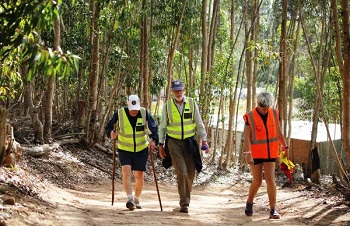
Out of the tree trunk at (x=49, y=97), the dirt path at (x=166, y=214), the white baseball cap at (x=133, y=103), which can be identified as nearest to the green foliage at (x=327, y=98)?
the tree trunk at (x=49, y=97)

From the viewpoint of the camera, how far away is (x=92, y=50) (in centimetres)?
1555

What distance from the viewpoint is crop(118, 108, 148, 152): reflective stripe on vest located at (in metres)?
8.56

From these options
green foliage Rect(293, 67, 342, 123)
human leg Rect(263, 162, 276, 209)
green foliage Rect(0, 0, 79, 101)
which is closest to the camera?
green foliage Rect(0, 0, 79, 101)

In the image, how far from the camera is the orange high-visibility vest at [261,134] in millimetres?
7898

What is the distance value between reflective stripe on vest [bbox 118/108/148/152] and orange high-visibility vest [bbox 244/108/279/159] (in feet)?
5.35

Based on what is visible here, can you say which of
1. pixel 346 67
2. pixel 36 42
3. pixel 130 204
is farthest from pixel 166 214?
pixel 36 42

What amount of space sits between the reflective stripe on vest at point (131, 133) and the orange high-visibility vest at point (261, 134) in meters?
1.63

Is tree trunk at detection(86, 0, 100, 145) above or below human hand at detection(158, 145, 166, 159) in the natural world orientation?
above

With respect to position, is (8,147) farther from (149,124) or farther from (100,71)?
(100,71)

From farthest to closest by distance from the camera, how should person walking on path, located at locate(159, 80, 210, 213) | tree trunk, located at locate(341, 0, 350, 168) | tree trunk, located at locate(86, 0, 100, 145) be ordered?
tree trunk, located at locate(86, 0, 100, 145) → person walking on path, located at locate(159, 80, 210, 213) → tree trunk, located at locate(341, 0, 350, 168)

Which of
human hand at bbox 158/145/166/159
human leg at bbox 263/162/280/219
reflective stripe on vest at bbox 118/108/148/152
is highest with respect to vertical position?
reflective stripe on vest at bbox 118/108/148/152

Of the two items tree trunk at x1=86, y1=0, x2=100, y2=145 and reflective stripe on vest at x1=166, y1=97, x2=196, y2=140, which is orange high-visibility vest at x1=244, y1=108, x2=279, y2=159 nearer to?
reflective stripe on vest at x1=166, y1=97, x2=196, y2=140

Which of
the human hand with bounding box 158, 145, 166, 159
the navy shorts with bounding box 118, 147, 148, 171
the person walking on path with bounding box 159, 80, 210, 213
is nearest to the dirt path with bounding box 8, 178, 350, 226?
the person walking on path with bounding box 159, 80, 210, 213

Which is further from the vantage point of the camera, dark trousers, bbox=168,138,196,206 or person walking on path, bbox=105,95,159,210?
person walking on path, bbox=105,95,159,210
